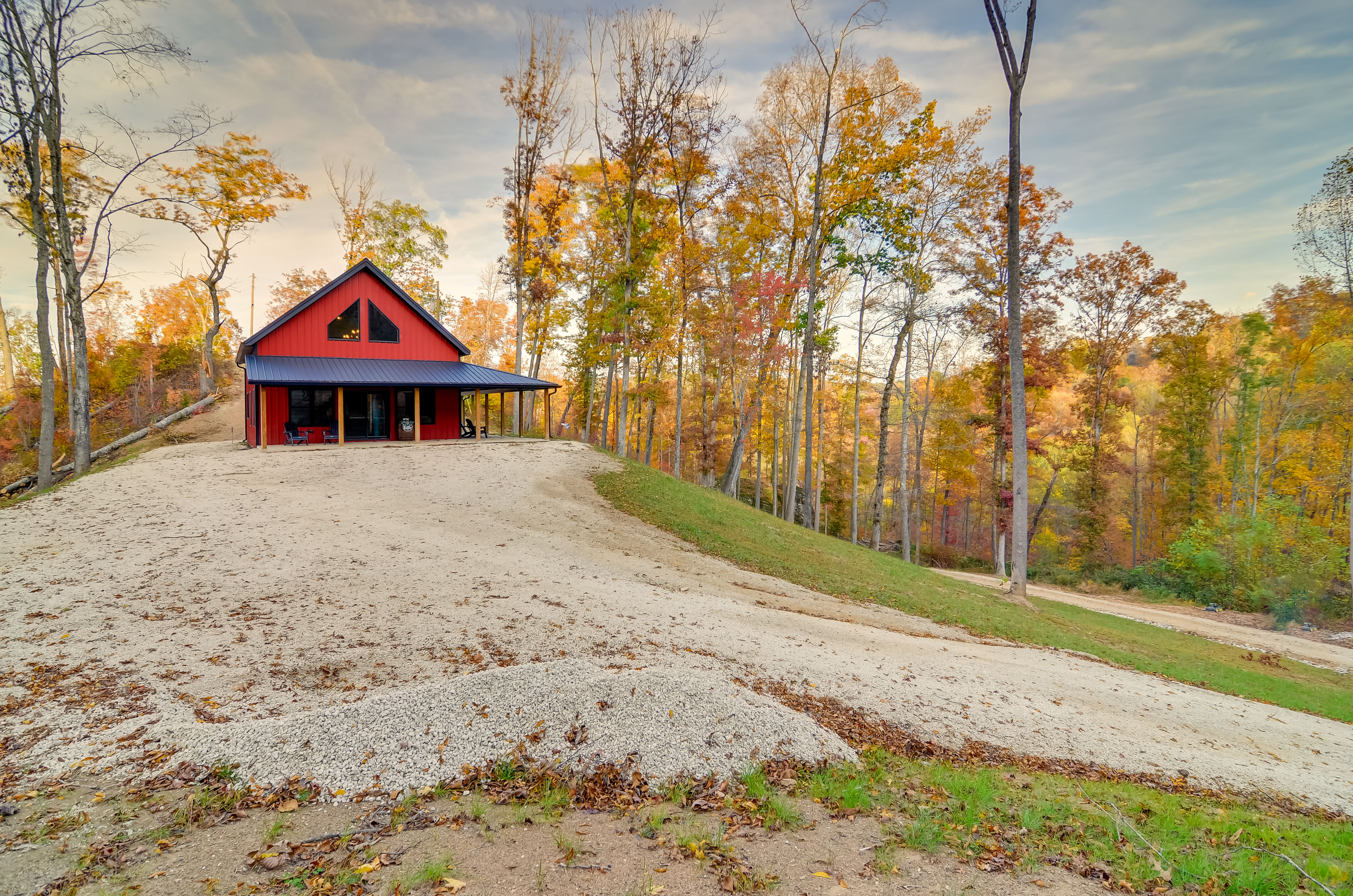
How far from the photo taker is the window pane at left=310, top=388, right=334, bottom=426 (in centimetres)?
1878

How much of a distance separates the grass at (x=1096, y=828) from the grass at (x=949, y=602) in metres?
5.88

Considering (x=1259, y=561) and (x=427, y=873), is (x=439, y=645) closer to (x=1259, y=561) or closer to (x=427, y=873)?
(x=427, y=873)

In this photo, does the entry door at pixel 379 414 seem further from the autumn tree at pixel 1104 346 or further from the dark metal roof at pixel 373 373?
the autumn tree at pixel 1104 346

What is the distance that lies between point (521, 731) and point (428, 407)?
60.6ft

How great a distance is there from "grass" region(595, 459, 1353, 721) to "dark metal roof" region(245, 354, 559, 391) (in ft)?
21.7

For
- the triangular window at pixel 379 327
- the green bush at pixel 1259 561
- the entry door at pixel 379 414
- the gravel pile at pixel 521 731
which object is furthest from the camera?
the triangular window at pixel 379 327

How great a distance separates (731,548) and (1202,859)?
9.68 m

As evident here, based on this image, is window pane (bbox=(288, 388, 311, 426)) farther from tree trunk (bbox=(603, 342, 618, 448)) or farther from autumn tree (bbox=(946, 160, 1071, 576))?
autumn tree (bbox=(946, 160, 1071, 576))

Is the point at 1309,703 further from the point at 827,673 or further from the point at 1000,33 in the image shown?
the point at 1000,33

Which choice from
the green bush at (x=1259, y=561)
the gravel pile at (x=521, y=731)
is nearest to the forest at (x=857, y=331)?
the green bush at (x=1259, y=561)

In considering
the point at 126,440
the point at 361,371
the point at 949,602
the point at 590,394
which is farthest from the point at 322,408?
the point at 949,602

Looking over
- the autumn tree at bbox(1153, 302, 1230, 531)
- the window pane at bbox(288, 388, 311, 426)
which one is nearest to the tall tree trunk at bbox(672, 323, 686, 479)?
the window pane at bbox(288, 388, 311, 426)

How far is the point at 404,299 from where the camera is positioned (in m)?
20.0

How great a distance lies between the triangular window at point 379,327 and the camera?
19516mm
